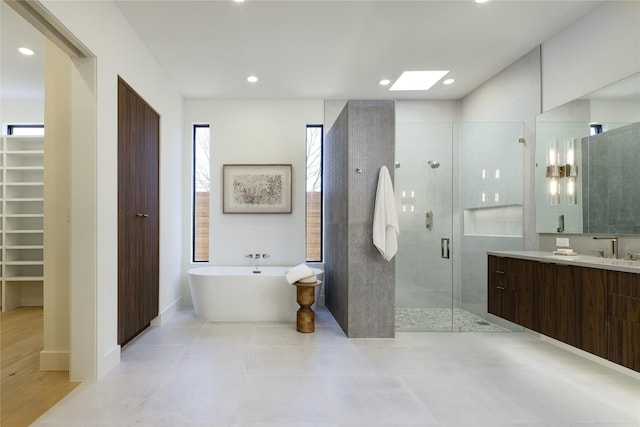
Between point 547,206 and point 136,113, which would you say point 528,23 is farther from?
point 136,113

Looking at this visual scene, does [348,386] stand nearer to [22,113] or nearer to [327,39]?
[327,39]

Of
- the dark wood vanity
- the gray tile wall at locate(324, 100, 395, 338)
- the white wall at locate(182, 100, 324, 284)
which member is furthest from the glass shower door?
the white wall at locate(182, 100, 324, 284)

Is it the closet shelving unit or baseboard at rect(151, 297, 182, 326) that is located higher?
the closet shelving unit

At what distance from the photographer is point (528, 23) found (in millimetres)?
2984

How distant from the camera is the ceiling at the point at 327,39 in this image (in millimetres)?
2762

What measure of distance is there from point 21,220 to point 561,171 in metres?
6.29

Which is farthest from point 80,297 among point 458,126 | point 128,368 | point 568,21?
point 568,21

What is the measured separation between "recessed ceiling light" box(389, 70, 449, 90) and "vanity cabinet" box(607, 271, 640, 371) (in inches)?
111

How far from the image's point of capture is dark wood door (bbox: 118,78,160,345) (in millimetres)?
2820

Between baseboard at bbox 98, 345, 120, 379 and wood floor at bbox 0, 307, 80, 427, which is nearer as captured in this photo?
wood floor at bbox 0, 307, 80, 427

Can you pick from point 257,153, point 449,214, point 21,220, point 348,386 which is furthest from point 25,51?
point 449,214

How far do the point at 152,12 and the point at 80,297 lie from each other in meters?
2.25

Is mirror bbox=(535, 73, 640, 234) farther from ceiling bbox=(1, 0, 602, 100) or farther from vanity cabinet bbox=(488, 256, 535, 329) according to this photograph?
ceiling bbox=(1, 0, 602, 100)

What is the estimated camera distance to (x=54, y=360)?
256cm
